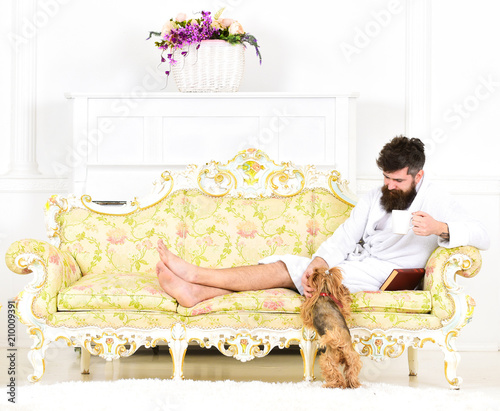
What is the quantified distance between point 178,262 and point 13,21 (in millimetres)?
2197

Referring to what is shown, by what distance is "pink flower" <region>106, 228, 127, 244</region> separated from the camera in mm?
3221

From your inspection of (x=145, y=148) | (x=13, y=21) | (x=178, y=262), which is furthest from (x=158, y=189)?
(x=13, y=21)

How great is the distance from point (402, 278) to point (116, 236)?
139 centimetres

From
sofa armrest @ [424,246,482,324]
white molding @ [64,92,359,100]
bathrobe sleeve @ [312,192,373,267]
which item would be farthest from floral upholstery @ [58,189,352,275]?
sofa armrest @ [424,246,482,324]

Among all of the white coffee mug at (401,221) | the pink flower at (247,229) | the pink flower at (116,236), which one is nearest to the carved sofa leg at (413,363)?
the white coffee mug at (401,221)

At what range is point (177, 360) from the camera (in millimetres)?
2680

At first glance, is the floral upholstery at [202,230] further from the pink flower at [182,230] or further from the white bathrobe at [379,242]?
the white bathrobe at [379,242]

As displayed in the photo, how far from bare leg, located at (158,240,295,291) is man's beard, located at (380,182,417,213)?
0.56 m

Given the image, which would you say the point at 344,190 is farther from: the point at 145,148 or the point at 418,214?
the point at 145,148

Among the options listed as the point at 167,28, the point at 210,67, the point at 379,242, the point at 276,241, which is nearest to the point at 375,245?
the point at 379,242

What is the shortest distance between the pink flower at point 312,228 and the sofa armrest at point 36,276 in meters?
1.22

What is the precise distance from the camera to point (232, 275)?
9.18 feet

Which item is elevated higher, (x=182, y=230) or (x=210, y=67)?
(x=210, y=67)

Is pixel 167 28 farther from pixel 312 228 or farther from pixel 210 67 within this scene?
pixel 312 228
